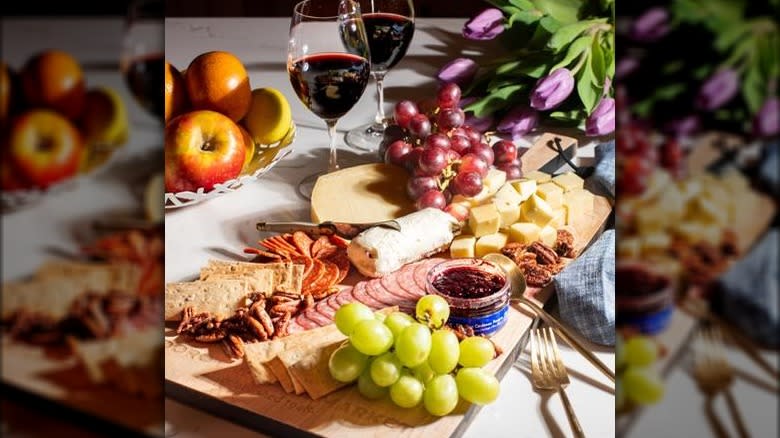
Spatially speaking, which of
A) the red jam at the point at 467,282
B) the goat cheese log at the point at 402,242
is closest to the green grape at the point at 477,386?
the red jam at the point at 467,282

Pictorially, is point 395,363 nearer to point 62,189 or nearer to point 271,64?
point 62,189

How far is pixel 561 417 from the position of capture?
64 cm

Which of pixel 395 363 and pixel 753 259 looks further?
pixel 395 363

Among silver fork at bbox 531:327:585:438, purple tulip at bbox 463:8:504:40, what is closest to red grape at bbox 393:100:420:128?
purple tulip at bbox 463:8:504:40

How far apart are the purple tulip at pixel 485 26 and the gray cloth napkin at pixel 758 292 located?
4.29 feet

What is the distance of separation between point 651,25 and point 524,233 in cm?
78

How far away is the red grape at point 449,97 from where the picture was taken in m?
1.10

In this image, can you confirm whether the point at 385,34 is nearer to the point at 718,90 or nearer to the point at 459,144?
the point at 459,144

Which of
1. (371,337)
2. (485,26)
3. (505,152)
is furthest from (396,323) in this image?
(485,26)

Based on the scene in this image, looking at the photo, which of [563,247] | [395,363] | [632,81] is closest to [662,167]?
[632,81]

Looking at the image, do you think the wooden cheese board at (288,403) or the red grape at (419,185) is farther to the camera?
the red grape at (419,185)

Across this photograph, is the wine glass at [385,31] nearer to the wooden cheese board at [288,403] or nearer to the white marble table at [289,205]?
the white marble table at [289,205]

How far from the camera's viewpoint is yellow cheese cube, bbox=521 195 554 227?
0.90 m

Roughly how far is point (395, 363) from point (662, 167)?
1.67 feet
